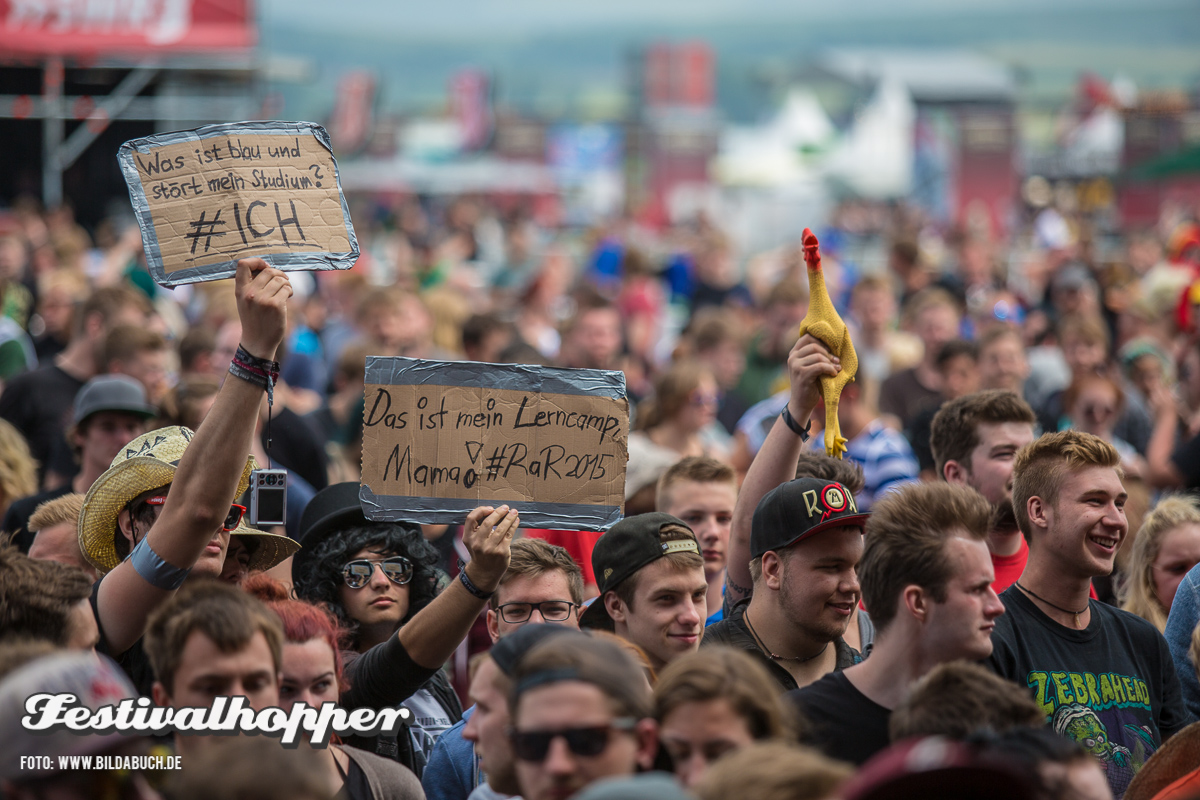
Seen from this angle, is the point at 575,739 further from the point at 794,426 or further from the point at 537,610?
the point at 794,426

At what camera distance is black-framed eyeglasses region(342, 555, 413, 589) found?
14.4 ft

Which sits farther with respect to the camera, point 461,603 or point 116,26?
point 116,26

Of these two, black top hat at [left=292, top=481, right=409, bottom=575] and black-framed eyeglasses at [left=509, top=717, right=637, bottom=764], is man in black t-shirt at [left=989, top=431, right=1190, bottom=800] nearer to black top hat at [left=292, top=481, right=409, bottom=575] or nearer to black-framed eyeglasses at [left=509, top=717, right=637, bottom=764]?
black-framed eyeglasses at [left=509, top=717, right=637, bottom=764]

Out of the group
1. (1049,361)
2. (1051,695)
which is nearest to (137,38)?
(1049,361)

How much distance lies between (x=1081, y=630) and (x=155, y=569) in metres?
2.68

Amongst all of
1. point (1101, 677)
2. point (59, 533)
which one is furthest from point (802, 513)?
point (59, 533)

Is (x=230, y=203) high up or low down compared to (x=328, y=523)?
up

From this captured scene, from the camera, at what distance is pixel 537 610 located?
13.5ft

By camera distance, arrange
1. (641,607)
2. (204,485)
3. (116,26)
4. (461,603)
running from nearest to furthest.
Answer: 1. (204,485)
2. (461,603)
3. (641,607)
4. (116,26)

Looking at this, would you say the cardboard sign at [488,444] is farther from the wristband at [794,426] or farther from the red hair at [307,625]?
the wristband at [794,426]

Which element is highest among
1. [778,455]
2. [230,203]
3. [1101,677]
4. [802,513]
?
[230,203]

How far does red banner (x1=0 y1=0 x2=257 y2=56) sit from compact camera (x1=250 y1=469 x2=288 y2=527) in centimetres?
1638

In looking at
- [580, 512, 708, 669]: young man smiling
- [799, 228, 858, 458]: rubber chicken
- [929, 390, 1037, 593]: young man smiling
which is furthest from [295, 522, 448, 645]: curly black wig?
[929, 390, 1037, 593]: young man smiling

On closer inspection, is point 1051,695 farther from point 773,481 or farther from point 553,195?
point 553,195
